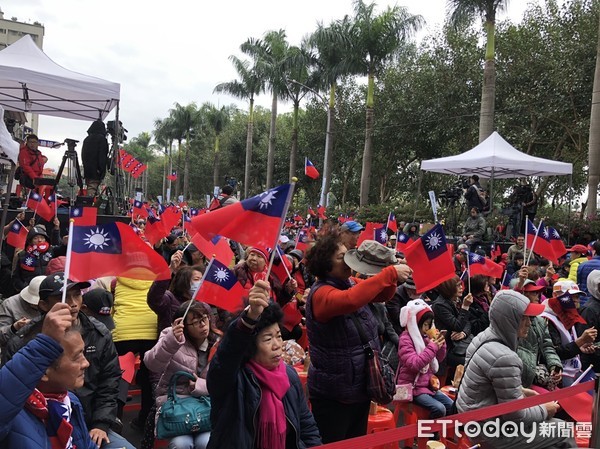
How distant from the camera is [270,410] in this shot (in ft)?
8.84

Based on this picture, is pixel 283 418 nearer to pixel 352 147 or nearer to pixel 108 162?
pixel 108 162

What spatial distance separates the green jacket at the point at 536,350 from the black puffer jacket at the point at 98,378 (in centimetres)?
292

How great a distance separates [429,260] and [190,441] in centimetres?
280

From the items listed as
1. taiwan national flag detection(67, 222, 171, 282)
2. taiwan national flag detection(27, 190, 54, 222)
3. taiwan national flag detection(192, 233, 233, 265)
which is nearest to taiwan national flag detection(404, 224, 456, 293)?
taiwan national flag detection(192, 233, 233, 265)

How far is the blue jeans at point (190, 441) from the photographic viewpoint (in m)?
3.58

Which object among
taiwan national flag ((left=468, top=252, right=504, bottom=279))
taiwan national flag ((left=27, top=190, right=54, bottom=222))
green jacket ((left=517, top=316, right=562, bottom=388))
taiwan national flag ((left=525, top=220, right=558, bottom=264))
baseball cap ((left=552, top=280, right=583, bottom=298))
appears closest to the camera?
green jacket ((left=517, top=316, right=562, bottom=388))

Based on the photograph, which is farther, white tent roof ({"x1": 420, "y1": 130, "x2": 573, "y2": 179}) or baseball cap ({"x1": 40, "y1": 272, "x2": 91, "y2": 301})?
white tent roof ({"x1": 420, "y1": 130, "x2": 573, "y2": 179})

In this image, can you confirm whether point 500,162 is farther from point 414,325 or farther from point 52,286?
point 52,286

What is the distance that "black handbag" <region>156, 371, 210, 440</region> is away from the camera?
360cm

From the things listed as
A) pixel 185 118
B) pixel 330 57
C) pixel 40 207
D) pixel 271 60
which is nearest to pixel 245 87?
pixel 271 60

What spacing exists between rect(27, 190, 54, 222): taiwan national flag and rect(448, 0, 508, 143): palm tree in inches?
538

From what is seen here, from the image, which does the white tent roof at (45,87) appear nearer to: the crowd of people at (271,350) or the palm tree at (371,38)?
the crowd of people at (271,350)

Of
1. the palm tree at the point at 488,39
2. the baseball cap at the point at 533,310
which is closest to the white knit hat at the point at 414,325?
the baseball cap at the point at 533,310

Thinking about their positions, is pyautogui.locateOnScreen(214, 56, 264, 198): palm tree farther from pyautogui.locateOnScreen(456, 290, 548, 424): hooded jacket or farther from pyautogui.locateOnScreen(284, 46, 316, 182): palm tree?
pyautogui.locateOnScreen(456, 290, 548, 424): hooded jacket
